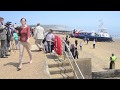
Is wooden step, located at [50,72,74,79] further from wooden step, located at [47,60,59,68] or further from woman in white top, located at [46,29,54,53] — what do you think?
woman in white top, located at [46,29,54,53]

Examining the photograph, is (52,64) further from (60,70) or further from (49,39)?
(49,39)

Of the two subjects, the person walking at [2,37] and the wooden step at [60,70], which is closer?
the wooden step at [60,70]

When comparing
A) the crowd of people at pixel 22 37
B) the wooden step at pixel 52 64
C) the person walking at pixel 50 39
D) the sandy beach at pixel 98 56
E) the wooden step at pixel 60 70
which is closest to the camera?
the crowd of people at pixel 22 37

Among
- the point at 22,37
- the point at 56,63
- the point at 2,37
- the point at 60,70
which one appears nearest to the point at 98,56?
the point at 56,63

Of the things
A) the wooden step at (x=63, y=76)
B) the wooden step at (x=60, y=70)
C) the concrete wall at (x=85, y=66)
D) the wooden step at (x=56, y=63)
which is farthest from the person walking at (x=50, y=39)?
the wooden step at (x=63, y=76)

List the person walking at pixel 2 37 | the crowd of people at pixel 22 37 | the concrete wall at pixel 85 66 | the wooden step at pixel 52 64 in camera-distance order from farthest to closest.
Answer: the concrete wall at pixel 85 66
the person walking at pixel 2 37
the wooden step at pixel 52 64
the crowd of people at pixel 22 37

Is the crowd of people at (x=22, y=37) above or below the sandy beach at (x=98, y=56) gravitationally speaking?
above

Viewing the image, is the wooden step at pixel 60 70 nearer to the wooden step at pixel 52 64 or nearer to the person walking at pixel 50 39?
the wooden step at pixel 52 64

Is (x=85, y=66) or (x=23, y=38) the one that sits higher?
(x=23, y=38)
